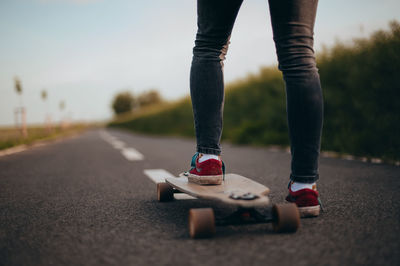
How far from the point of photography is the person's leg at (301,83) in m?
1.50

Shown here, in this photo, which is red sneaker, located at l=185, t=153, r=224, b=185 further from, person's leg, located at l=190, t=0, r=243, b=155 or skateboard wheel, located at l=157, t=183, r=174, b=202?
skateboard wheel, located at l=157, t=183, r=174, b=202

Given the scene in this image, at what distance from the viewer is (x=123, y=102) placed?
3546 inches

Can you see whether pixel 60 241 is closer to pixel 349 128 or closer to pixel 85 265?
pixel 85 265

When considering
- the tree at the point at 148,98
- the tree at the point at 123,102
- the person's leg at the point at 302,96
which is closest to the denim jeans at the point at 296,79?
the person's leg at the point at 302,96

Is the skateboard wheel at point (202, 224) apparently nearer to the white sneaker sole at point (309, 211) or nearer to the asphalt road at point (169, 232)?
the asphalt road at point (169, 232)

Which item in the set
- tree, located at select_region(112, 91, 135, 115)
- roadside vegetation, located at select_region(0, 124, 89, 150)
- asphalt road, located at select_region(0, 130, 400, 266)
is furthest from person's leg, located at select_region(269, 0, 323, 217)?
tree, located at select_region(112, 91, 135, 115)

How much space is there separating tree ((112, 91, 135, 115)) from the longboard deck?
88.5 m

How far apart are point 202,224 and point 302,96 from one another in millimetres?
736

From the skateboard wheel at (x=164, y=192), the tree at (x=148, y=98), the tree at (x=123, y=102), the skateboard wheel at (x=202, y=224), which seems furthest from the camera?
the tree at (x=123, y=102)

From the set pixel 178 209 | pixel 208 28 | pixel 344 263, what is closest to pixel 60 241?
pixel 178 209

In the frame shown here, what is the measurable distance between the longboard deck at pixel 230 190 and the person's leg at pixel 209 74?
0.60 ft

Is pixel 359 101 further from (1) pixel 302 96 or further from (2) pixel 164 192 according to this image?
(2) pixel 164 192

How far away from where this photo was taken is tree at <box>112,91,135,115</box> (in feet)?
292

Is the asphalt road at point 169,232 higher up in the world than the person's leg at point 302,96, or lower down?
lower down
